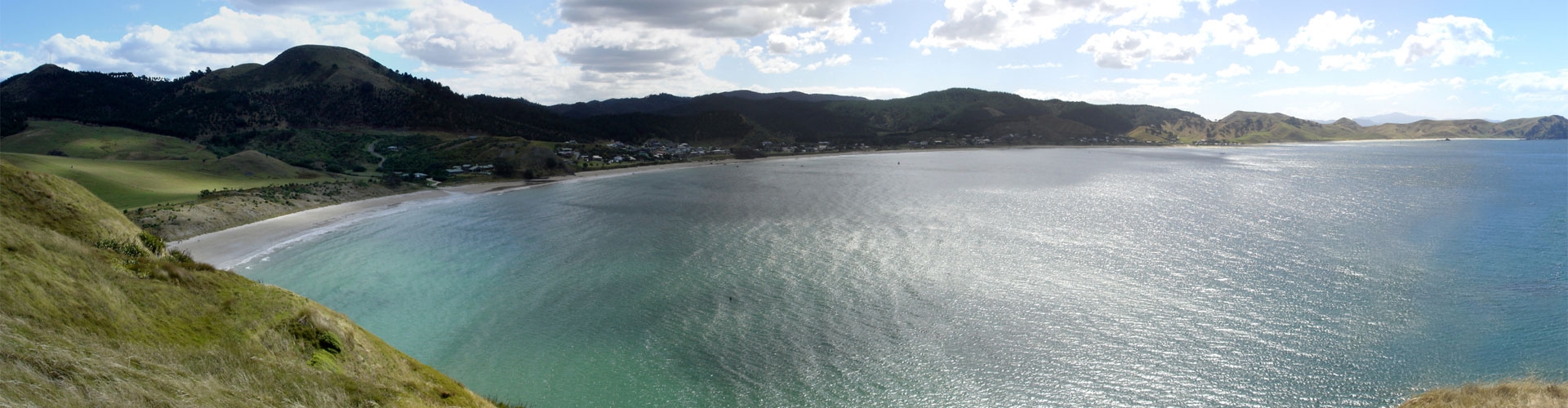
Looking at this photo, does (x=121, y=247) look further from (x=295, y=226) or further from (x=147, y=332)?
(x=295, y=226)

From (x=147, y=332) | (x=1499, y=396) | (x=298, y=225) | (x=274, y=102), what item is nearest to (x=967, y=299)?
(x=1499, y=396)

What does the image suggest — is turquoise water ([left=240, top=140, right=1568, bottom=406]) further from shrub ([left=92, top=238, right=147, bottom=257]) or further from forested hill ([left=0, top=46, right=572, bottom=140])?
forested hill ([left=0, top=46, right=572, bottom=140])

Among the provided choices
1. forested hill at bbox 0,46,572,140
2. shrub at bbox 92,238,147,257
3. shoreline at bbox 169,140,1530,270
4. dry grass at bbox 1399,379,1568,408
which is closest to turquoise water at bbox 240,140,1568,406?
dry grass at bbox 1399,379,1568,408

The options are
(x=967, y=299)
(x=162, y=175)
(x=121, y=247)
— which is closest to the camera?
(x=121, y=247)

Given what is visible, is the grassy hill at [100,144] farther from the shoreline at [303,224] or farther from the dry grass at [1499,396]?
the dry grass at [1499,396]

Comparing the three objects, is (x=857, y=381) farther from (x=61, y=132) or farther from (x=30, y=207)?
(x=61, y=132)
